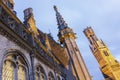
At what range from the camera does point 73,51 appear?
81.1ft

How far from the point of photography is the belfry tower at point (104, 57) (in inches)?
2168

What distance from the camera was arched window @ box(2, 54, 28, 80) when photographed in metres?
9.38

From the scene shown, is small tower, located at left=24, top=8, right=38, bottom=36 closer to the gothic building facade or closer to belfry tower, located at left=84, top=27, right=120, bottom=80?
the gothic building facade

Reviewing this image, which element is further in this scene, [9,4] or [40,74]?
[9,4]

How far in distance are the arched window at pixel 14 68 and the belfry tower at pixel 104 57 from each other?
1856 inches

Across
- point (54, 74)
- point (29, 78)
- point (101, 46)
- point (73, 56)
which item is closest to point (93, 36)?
point (101, 46)

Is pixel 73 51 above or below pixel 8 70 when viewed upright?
above

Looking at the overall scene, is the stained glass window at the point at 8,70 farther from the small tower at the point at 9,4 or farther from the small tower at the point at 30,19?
the small tower at the point at 30,19

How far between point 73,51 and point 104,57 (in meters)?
37.1

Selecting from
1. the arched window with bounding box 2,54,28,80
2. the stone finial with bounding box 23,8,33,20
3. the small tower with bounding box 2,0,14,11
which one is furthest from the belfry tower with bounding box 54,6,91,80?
the arched window with bounding box 2,54,28,80

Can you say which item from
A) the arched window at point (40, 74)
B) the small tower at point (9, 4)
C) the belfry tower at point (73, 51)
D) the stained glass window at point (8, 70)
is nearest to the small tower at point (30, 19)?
the small tower at point (9, 4)

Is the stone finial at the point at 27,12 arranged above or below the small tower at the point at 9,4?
above

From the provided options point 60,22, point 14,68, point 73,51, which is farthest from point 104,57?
point 14,68

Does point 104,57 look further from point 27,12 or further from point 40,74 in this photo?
point 40,74
